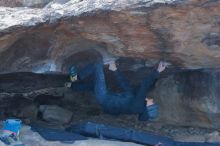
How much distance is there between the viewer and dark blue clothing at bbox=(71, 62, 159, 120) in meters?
6.07

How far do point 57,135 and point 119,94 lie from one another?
1.07 meters

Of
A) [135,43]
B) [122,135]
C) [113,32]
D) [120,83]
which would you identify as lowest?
[122,135]

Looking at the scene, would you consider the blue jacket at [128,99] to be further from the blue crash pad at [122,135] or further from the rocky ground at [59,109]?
the rocky ground at [59,109]

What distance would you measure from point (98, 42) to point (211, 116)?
199 cm

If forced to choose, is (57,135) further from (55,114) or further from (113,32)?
(113,32)

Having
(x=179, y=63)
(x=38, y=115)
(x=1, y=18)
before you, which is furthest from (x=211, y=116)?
(x=1, y=18)

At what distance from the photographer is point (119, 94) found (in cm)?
622

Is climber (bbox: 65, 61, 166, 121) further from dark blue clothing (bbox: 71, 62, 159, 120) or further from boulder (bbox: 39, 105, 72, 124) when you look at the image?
boulder (bbox: 39, 105, 72, 124)

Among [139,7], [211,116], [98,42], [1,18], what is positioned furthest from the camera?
[211,116]

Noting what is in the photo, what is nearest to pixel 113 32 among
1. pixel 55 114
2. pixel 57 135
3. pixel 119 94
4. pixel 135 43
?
pixel 135 43

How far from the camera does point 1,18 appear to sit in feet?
17.3

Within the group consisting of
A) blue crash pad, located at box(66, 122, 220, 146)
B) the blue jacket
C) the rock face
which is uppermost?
the rock face

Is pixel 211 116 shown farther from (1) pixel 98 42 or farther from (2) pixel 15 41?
(2) pixel 15 41

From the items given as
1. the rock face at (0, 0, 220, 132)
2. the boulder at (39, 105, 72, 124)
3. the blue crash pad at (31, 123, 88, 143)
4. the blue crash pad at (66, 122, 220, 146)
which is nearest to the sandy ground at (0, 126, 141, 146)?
the blue crash pad at (31, 123, 88, 143)
